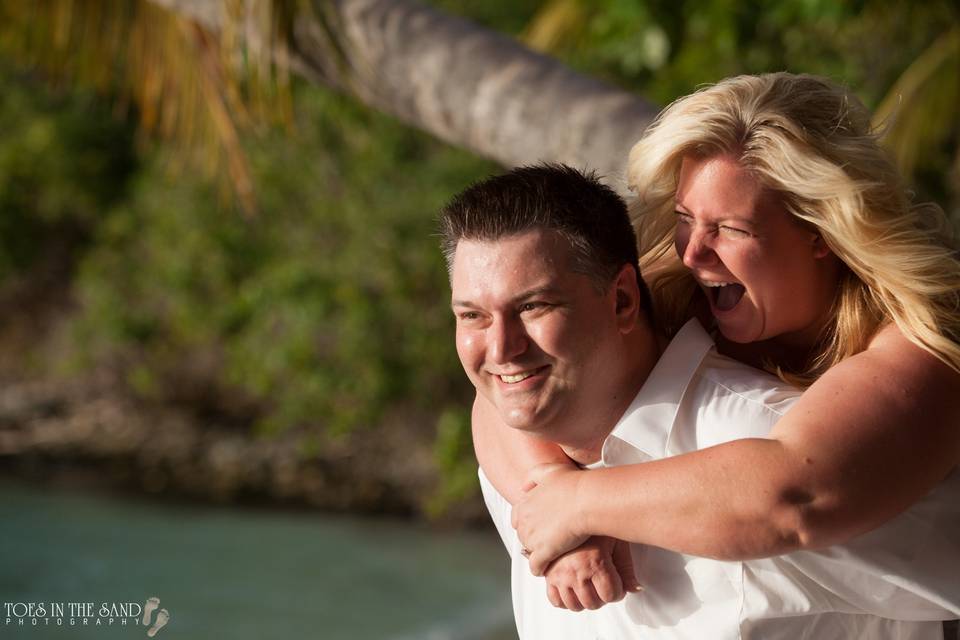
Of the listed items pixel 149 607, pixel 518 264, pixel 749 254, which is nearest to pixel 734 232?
pixel 749 254

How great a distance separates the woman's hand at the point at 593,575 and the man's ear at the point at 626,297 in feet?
1.28

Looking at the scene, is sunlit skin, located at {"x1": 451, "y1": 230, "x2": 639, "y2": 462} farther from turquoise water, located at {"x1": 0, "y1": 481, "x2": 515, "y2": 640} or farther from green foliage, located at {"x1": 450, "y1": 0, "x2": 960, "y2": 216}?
turquoise water, located at {"x1": 0, "y1": 481, "x2": 515, "y2": 640}

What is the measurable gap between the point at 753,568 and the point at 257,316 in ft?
32.6

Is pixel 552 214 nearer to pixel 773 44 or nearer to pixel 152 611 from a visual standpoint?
pixel 773 44

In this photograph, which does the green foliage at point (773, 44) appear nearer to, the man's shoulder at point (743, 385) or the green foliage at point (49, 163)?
the man's shoulder at point (743, 385)

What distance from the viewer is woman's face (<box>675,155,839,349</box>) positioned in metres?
2.11

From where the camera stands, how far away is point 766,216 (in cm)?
210

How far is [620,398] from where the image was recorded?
7.34 feet

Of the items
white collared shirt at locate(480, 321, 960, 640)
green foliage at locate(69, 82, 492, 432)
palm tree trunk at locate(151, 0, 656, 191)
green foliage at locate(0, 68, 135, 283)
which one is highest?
green foliage at locate(0, 68, 135, 283)

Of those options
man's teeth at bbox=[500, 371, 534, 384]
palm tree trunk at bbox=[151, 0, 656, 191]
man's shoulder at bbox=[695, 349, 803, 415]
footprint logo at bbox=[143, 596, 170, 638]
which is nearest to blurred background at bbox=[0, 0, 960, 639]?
footprint logo at bbox=[143, 596, 170, 638]

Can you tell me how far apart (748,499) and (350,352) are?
9.19 metres

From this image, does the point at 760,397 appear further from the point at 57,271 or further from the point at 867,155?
the point at 57,271

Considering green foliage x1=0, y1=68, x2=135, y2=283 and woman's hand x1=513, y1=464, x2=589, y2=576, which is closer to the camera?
woman's hand x1=513, y1=464, x2=589, y2=576

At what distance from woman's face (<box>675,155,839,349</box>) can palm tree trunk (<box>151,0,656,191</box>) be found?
77 cm
